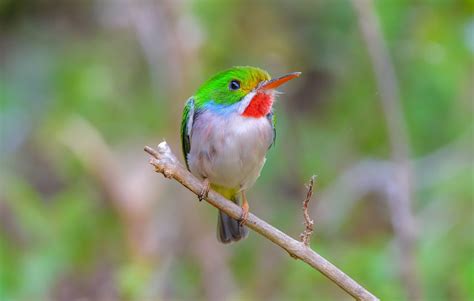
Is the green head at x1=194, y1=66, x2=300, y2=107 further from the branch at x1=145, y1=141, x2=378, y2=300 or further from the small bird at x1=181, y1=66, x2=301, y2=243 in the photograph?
the branch at x1=145, y1=141, x2=378, y2=300

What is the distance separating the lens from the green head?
313 centimetres

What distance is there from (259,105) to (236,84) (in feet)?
0.38

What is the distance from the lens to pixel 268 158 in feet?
18.2

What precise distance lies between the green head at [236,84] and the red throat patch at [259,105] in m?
0.03

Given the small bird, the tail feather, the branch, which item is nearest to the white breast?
the small bird

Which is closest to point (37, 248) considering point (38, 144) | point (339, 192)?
point (38, 144)

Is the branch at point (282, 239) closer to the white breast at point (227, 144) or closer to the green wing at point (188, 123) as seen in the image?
the white breast at point (227, 144)

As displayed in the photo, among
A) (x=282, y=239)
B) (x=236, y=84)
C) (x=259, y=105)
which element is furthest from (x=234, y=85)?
(x=282, y=239)

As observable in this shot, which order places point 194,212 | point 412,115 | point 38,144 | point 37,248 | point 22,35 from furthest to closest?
point 22,35 → point 38,144 → point 412,115 → point 194,212 → point 37,248

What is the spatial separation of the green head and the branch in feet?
2.13

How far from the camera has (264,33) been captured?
5.71m

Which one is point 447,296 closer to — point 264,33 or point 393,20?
point 393,20

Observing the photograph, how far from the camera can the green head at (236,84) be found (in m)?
3.13

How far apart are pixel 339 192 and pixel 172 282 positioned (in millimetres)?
1180
